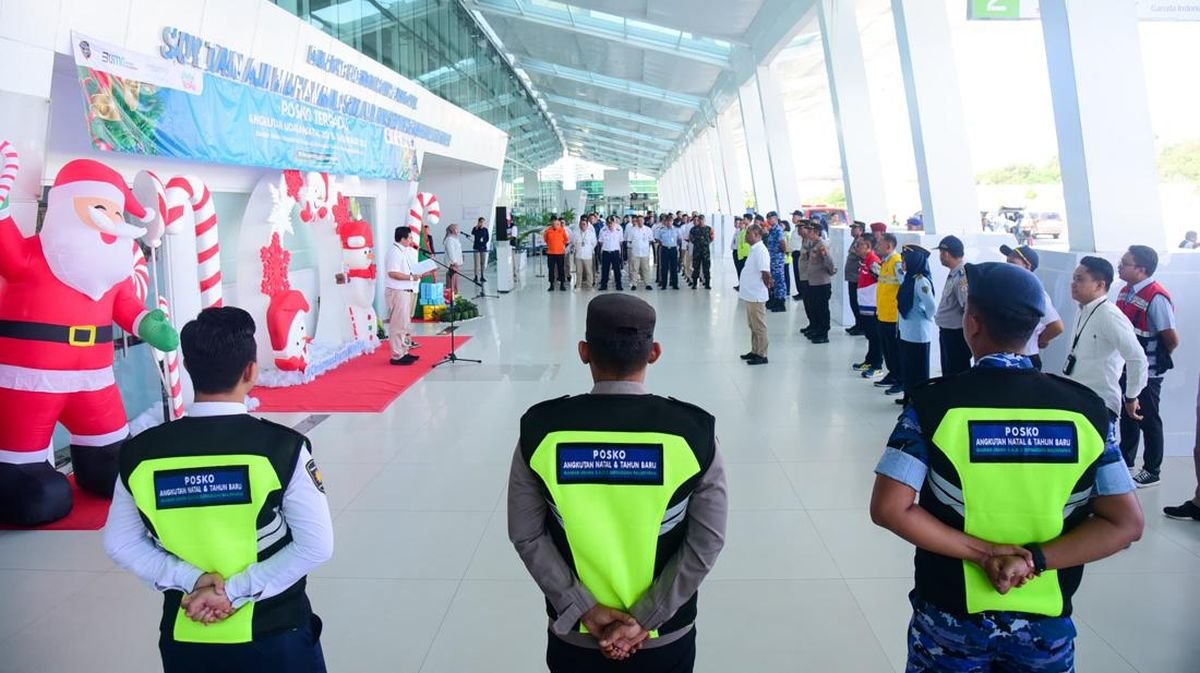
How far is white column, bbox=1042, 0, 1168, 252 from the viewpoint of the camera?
17.4ft

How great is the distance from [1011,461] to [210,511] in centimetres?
171

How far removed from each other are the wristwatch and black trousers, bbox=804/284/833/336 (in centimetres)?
817

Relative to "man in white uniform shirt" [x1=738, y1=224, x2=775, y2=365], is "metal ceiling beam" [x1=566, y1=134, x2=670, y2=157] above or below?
above

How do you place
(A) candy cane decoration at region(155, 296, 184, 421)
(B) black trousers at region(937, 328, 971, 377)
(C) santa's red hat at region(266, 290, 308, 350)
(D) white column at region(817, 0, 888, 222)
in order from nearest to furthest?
1. (A) candy cane decoration at region(155, 296, 184, 421)
2. (B) black trousers at region(937, 328, 971, 377)
3. (C) santa's red hat at region(266, 290, 308, 350)
4. (D) white column at region(817, 0, 888, 222)

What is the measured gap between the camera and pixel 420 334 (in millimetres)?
10930

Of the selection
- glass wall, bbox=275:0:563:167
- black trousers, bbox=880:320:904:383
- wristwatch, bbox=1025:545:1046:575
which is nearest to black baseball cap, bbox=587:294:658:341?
wristwatch, bbox=1025:545:1046:575

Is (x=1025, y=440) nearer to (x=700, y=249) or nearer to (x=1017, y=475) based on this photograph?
(x=1017, y=475)

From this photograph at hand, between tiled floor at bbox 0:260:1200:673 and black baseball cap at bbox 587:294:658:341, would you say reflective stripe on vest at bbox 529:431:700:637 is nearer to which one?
black baseball cap at bbox 587:294:658:341

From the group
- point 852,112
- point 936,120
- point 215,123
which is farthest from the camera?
point 852,112

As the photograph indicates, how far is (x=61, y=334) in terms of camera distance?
439 cm

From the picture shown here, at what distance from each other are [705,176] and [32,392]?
29.2 metres

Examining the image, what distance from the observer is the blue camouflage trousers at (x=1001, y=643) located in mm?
1766

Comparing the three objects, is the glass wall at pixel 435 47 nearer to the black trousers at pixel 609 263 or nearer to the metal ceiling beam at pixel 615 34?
the metal ceiling beam at pixel 615 34

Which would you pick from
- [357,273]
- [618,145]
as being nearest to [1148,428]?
[357,273]
